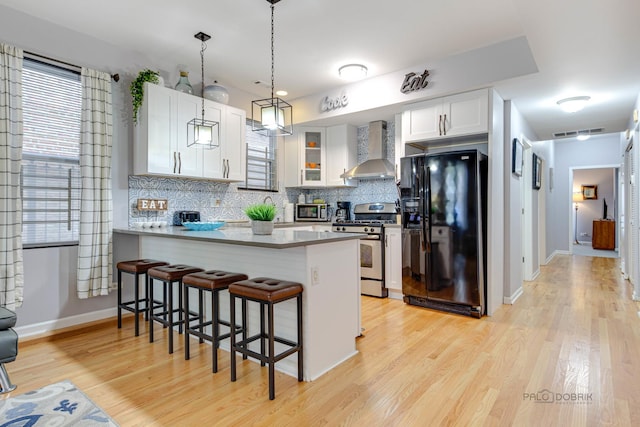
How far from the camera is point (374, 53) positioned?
367cm

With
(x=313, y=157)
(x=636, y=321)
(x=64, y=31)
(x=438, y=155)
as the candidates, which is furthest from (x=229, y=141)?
→ (x=636, y=321)

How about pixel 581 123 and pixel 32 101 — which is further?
pixel 581 123

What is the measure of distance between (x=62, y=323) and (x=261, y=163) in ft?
10.2

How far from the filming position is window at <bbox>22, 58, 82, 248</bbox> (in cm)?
304

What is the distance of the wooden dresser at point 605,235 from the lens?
9.02 metres

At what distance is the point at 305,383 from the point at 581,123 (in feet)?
18.5

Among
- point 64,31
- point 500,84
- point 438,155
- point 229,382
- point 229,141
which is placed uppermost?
point 64,31

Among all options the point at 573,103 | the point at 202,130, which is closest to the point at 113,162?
the point at 202,130

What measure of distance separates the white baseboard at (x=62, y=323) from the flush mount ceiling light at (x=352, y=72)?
140 inches

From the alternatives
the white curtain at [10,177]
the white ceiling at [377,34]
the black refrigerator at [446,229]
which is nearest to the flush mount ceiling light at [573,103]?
the white ceiling at [377,34]

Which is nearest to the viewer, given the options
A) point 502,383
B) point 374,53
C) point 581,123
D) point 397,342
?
point 502,383

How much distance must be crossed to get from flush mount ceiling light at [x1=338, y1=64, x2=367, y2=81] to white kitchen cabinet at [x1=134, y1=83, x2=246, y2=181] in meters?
1.38

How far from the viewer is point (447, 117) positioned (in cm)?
387

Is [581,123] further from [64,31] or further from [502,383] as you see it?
[64,31]
